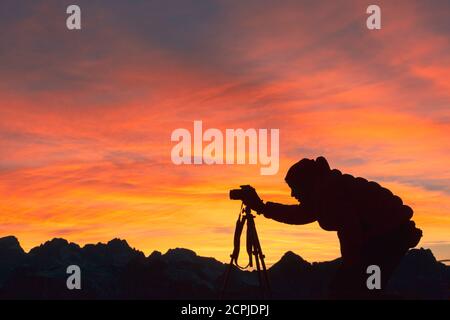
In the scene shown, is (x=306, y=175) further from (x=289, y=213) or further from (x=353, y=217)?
(x=353, y=217)

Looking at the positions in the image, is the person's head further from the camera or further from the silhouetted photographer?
the camera

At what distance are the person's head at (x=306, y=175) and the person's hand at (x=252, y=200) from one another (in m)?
0.77

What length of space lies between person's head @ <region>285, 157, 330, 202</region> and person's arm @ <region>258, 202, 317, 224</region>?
0.82 ft

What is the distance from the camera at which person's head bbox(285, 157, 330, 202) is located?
39.9 feet

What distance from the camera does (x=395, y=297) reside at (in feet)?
35.1

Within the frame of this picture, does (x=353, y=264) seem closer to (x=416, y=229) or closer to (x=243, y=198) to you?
(x=416, y=229)

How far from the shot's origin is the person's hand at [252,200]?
41.9 feet

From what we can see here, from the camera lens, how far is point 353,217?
11719 mm

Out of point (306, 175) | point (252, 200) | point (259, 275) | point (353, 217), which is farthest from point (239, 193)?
point (353, 217)

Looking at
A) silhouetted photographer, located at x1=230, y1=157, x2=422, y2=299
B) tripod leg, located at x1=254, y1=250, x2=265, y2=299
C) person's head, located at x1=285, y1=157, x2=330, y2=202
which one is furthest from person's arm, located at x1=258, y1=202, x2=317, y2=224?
tripod leg, located at x1=254, y1=250, x2=265, y2=299

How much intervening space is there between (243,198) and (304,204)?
3.72 ft
